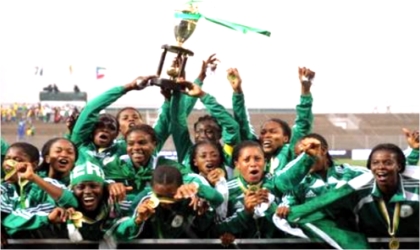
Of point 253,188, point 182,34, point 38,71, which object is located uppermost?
point 38,71

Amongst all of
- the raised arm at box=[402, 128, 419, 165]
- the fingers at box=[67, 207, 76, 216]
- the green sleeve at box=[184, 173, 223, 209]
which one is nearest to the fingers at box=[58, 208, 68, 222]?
the fingers at box=[67, 207, 76, 216]

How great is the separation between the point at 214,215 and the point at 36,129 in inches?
1027

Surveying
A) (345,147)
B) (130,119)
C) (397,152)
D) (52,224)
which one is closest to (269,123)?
(130,119)

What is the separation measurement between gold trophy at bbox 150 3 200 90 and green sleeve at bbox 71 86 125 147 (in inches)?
11.9

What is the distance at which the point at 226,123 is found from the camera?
4613 millimetres

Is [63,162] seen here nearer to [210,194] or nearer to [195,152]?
[195,152]

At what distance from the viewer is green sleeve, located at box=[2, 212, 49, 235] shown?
346 cm

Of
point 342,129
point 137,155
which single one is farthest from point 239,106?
point 342,129

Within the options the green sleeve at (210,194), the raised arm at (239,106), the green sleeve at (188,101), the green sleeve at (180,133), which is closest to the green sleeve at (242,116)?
the raised arm at (239,106)

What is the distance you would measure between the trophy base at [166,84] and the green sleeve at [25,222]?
3.02ft

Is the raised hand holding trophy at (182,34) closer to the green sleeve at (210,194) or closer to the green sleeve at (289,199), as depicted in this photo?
the green sleeve at (210,194)

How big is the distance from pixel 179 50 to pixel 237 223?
111cm

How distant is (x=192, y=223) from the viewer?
3.48 m

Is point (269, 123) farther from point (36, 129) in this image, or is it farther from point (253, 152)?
point (36, 129)
